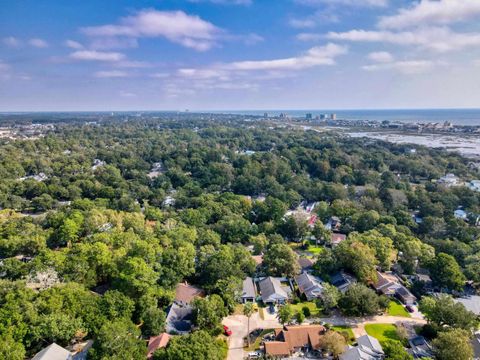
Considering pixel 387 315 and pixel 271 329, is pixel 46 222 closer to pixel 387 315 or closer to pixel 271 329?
pixel 271 329

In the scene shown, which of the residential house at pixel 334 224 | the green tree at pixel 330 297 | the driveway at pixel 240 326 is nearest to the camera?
the driveway at pixel 240 326

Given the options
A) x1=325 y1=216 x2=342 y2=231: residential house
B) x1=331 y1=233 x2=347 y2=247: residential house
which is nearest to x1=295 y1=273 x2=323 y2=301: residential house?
x1=331 y1=233 x2=347 y2=247: residential house

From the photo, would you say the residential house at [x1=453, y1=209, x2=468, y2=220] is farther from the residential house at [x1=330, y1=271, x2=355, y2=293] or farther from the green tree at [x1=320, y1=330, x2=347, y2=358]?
the green tree at [x1=320, y1=330, x2=347, y2=358]

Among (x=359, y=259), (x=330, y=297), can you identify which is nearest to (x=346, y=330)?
(x=330, y=297)

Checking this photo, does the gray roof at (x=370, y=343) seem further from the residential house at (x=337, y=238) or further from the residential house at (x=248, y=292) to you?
the residential house at (x=337, y=238)

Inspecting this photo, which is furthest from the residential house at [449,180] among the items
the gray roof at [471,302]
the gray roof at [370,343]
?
the gray roof at [370,343]

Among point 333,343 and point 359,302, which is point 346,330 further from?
point 333,343
